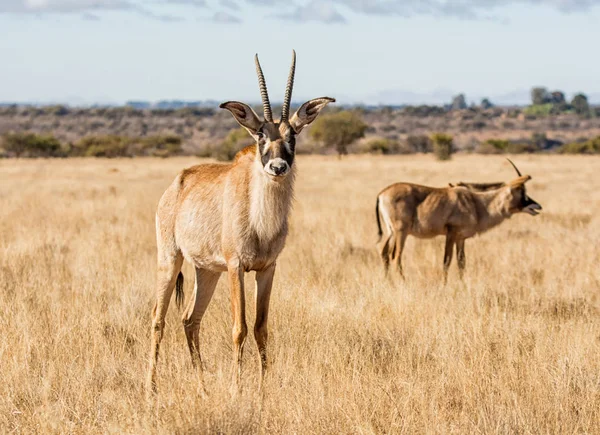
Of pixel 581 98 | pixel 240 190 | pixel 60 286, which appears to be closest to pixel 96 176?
pixel 60 286

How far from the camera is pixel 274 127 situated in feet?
18.3

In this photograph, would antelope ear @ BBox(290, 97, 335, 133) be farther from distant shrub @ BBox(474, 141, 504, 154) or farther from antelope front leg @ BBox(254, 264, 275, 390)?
distant shrub @ BBox(474, 141, 504, 154)

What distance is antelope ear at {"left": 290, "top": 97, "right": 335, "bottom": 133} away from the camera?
5783 millimetres

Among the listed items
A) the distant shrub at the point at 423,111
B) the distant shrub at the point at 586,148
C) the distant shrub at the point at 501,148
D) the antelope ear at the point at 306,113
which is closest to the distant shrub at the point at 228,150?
the distant shrub at the point at 501,148

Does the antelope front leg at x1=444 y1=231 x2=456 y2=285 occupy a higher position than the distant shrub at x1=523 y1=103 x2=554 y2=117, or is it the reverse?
the distant shrub at x1=523 y1=103 x2=554 y2=117

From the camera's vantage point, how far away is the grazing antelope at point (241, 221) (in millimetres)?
5605

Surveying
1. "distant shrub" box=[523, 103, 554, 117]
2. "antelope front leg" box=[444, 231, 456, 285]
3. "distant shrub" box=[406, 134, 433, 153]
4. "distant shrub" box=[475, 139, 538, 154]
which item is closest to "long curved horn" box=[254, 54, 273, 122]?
"antelope front leg" box=[444, 231, 456, 285]

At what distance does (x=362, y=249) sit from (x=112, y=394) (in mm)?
7799

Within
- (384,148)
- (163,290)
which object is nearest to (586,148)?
(384,148)

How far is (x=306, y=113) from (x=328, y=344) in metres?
1.91

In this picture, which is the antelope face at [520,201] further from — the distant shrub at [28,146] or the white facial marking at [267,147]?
the distant shrub at [28,146]

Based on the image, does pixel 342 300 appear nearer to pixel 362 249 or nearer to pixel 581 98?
pixel 362 249

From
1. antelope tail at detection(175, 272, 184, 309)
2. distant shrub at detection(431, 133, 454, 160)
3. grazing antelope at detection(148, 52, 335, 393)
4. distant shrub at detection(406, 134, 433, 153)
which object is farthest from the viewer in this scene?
distant shrub at detection(406, 134, 433, 153)

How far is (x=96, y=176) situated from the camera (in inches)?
1198
